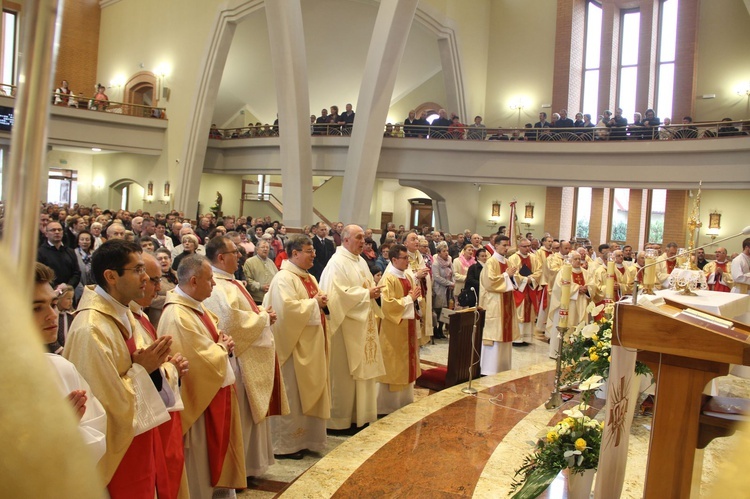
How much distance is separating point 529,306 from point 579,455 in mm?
7519

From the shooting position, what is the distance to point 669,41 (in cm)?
2241

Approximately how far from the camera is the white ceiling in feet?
76.3

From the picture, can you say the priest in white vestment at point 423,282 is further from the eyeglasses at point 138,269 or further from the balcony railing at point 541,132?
the balcony railing at point 541,132

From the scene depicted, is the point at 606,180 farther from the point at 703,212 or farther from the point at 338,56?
the point at 338,56

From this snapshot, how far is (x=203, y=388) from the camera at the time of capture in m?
3.85

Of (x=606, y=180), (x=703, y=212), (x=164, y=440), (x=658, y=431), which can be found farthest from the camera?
(x=703, y=212)

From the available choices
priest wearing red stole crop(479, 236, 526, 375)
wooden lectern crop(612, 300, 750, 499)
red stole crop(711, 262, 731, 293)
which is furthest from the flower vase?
red stole crop(711, 262, 731, 293)

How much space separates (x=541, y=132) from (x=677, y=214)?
5.30 metres

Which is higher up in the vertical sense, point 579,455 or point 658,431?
point 658,431

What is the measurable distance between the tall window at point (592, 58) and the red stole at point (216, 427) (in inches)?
871

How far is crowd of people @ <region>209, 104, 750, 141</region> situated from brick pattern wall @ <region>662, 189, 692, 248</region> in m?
2.32

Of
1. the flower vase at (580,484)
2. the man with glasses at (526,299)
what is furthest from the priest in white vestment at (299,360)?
the man with glasses at (526,299)

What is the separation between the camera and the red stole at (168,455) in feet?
10.6

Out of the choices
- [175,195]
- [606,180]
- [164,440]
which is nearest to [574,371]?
[164,440]
